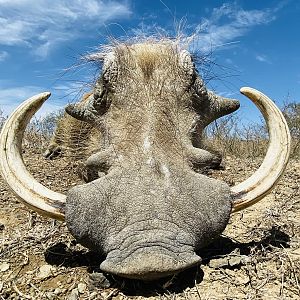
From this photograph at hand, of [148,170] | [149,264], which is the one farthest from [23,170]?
[149,264]

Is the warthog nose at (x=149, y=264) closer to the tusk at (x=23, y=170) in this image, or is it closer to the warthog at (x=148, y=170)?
the warthog at (x=148, y=170)

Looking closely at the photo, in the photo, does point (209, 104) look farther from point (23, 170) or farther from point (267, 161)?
point (23, 170)

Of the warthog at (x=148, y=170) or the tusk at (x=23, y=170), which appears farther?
the tusk at (x=23, y=170)

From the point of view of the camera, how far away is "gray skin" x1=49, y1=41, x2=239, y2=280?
2.44 meters

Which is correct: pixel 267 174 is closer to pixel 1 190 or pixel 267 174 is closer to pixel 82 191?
pixel 82 191

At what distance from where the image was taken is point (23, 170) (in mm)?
3035

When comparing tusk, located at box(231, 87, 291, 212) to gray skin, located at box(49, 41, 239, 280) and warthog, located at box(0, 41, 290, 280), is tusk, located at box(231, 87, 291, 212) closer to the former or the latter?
warthog, located at box(0, 41, 290, 280)

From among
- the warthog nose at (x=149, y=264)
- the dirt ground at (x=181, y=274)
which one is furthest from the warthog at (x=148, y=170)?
the dirt ground at (x=181, y=274)

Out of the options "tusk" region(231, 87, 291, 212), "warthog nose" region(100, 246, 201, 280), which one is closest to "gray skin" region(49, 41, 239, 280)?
"warthog nose" region(100, 246, 201, 280)

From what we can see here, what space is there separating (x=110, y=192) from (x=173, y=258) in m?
0.51

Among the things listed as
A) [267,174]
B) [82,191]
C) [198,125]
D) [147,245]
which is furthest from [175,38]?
[147,245]

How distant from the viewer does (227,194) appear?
9.25 feet

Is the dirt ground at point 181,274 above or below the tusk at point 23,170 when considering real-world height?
below

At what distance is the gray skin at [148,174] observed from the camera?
2.44m
